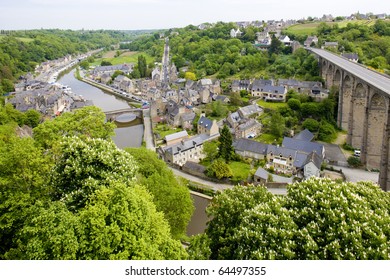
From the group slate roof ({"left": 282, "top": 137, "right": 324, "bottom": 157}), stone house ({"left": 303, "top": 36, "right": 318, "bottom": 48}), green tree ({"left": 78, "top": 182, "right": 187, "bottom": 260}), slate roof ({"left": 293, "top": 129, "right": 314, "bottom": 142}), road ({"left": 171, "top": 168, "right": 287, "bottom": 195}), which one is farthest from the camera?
stone house ({"left": 303, "top": 36, "right": 318, "bottom": 48})

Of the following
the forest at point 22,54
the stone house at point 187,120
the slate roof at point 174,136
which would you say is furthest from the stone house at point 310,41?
the forest at point 22,54

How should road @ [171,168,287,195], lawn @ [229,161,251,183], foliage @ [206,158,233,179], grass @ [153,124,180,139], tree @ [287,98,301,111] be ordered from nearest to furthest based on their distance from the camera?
road @ [171,168,287,195], foliage @ [206,158,233,179], lawn @ [229,161,251,183], grass @ [153,124,180,139], tree @ [287,98,301,111]

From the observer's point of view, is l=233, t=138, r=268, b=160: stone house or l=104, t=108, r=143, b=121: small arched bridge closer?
l=233, t=138, r=268, b=160: stone house

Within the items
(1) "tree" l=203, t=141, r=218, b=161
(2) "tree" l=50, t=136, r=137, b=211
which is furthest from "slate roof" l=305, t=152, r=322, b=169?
(2) "tree" l=50, t=136, r=137, b=211

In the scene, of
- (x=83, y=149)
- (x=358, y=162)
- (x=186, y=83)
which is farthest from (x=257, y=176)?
(x=186, y=83)

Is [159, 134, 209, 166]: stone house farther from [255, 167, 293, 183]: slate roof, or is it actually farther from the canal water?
[255, 167, 293, 183]: slate roof

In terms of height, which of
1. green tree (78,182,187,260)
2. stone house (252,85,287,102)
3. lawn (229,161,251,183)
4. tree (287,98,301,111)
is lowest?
lawn (229,161,251,183)

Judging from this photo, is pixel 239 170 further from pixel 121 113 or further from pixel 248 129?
pixel 121 113
